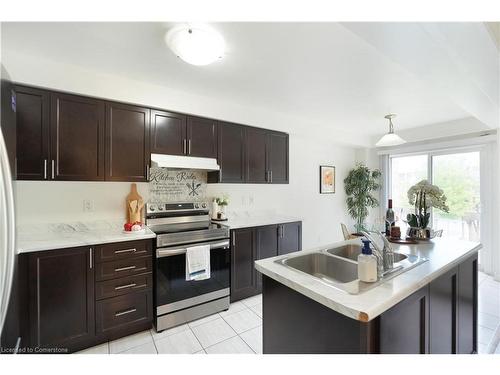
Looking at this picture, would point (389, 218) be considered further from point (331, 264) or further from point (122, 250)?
point (122, 250)

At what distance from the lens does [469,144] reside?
3.62 meters

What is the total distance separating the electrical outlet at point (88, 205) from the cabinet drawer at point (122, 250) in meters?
0.64

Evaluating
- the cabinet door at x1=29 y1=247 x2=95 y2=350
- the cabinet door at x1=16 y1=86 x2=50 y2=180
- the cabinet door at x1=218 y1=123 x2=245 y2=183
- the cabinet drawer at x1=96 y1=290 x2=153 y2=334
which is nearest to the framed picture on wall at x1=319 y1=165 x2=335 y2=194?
the cabinet door at x1=218 y1=123 x2=245 y2=183

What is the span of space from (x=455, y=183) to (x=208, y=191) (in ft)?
13.7

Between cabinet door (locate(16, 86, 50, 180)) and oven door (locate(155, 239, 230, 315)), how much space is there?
3.95ft

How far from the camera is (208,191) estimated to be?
120 inches

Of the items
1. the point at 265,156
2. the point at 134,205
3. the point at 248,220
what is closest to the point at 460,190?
the point at 265,156

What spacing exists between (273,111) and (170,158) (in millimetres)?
1657

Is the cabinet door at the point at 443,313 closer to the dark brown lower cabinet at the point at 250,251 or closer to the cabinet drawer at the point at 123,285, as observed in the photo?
the dark brown lower cabinet at the point at 250,251

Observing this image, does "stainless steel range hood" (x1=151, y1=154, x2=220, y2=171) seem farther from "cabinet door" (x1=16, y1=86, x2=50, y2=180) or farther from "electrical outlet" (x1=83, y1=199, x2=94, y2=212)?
"cabinet door" (x1=16, y1=86, x2=50, y2=180)

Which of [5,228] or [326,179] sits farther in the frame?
[326,179]

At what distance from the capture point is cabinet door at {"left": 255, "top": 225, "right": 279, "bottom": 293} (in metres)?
2.84

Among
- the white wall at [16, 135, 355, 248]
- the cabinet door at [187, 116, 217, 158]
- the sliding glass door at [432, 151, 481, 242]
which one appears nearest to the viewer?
the white wall at [16, 135, 355, 248]
